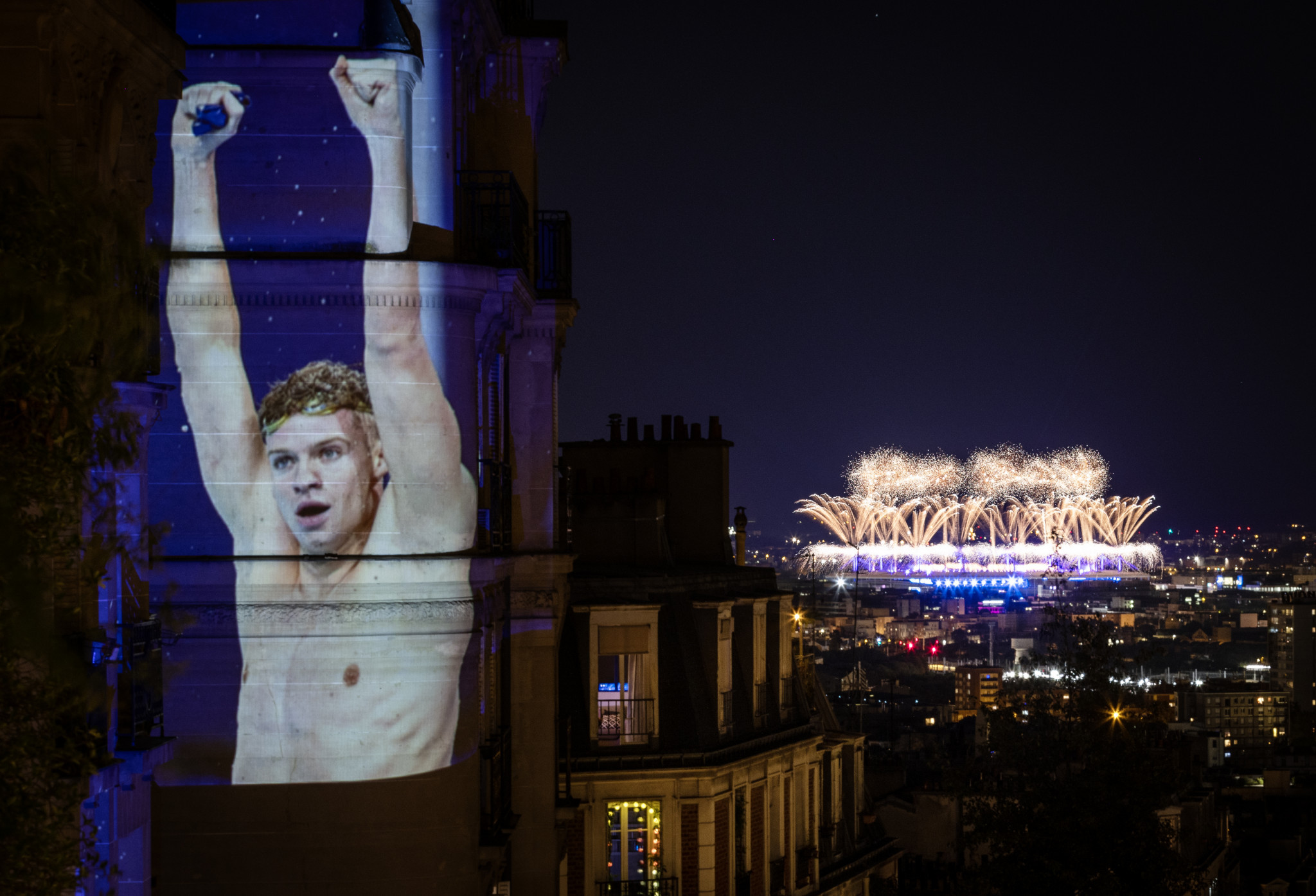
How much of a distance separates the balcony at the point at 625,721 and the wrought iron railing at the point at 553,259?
705 cm

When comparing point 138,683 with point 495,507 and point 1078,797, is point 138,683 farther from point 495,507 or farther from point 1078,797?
point 1078,797

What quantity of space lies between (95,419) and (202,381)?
15.1 ft

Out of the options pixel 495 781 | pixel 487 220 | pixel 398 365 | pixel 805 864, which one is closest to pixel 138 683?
pixel 398 365

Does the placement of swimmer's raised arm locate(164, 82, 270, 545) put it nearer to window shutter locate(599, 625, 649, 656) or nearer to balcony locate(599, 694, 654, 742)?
window shutter locate(599, 625, 649, 656)

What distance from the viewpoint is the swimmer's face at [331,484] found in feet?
47.8

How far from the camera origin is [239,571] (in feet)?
47.6

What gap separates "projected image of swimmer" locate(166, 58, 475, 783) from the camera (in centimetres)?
1453

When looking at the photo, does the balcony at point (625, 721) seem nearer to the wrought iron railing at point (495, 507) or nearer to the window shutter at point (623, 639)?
the window shutter at point (623, 639)

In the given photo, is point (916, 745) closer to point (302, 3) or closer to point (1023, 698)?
point (1023, 698)

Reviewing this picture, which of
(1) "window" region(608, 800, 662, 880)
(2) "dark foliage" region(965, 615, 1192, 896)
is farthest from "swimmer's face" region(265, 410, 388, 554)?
(2) "dark foliage" region(965, 615, 1192, 896)

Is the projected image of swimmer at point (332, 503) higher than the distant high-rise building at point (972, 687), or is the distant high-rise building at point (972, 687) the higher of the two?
the projected image of swimmer at point (332, 503)

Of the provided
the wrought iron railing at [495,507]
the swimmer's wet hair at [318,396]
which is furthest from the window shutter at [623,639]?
the swimmer's wet hair at [318,396]

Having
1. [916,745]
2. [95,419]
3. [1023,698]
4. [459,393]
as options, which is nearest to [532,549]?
[459,393]

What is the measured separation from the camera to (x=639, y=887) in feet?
74.8
